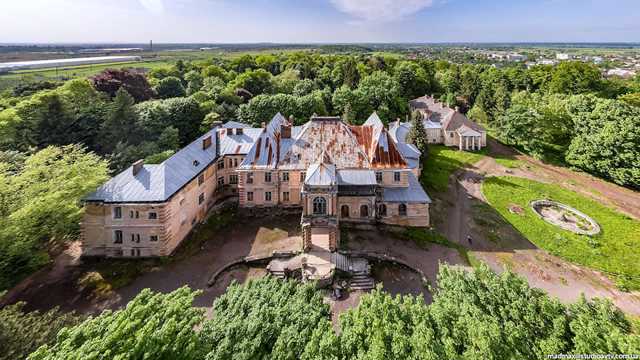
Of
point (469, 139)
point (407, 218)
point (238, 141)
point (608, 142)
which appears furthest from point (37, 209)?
point (608, 142)

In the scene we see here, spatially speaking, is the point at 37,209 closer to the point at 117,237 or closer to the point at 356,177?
the point at 117,237

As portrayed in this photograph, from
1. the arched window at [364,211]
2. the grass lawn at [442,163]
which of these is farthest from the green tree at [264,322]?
the grass lawn at [442,163]

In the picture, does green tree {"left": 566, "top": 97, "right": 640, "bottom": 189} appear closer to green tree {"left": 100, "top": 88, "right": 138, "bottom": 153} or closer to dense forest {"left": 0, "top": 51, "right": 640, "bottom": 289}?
dense forest {"left": 0, "top": 51, "right": 640, "bottom": 289}

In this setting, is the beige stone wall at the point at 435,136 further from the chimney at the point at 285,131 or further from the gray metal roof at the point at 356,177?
the chimney at the point at 285,131

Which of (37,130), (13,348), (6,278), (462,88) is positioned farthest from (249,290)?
(462,88)

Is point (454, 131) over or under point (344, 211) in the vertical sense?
over
